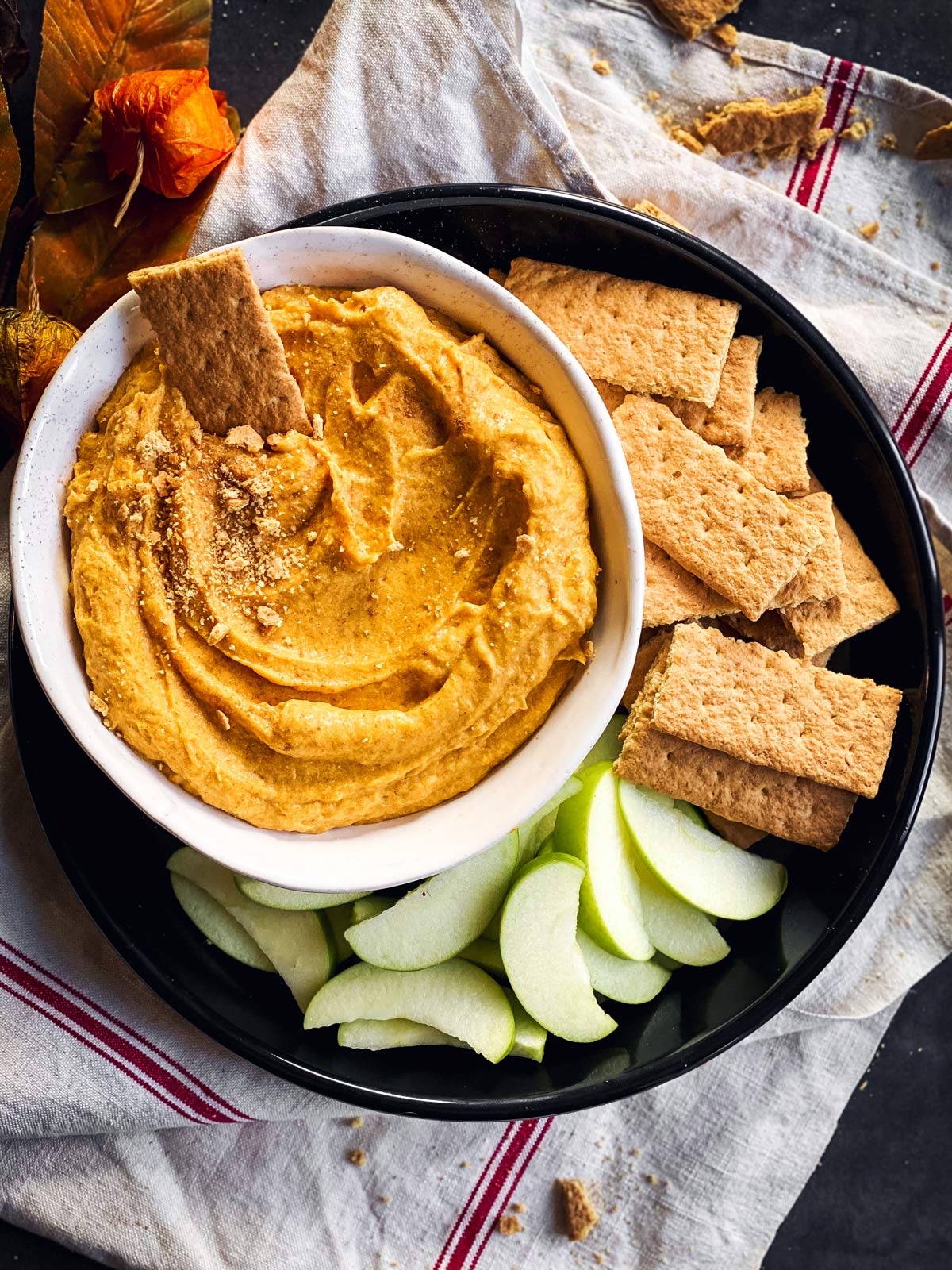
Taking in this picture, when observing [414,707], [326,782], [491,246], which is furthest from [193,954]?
[491,246]

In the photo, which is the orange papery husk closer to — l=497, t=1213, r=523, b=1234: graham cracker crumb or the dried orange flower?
the dried orange flower

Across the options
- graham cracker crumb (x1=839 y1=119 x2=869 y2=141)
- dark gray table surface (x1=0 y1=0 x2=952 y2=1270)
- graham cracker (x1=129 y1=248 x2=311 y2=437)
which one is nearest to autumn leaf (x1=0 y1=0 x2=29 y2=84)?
graham cracker (x1=129 y1=248 x2=311 y2=437)

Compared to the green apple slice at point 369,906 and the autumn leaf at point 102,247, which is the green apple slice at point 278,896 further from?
the autumn leaf at point 102,247

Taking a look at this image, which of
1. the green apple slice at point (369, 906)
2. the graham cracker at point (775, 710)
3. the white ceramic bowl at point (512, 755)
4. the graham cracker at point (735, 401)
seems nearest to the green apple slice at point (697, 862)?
the graham cracker at point (775, 710)

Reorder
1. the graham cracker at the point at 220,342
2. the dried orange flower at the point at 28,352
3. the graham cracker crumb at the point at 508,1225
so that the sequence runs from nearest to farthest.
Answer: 1. the graham cracker at the point at 220,342
2. the dried orange flower at the point at 28,352
3. the graham cracker crumb at the point at 508,1225

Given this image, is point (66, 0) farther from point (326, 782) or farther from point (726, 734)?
point (726, 734)
